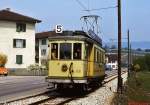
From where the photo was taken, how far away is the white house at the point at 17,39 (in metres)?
89.4

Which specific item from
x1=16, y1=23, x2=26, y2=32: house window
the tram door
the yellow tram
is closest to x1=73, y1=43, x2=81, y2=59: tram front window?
the yellow tram

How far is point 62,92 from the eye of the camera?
96.1 feet

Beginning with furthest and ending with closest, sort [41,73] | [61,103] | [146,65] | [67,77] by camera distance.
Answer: [146,65] → [41,73] → [67,77] → [61,103]

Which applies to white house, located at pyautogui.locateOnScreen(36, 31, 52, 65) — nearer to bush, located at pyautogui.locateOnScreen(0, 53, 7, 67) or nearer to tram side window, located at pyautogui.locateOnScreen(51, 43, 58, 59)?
bush, located at pyautogui.locateOnScreen(0, 53, 7, 67)

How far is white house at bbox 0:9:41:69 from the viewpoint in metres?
89.4

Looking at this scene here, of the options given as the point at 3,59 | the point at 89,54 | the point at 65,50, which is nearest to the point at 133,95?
the point at 89,54

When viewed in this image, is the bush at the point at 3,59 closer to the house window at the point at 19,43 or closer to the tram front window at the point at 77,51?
the house window at the point at 19,43

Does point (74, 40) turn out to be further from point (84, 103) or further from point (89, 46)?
point (84, 103)

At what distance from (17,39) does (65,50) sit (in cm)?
6510

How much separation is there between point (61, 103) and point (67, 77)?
3662mm

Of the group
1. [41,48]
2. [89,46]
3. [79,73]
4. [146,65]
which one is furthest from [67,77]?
[146,65]

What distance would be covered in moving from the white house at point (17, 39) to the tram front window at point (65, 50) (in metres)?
63.1

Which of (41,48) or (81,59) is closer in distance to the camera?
(81,59)

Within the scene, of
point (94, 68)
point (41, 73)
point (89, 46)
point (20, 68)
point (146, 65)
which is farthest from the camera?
point (146, 65)
